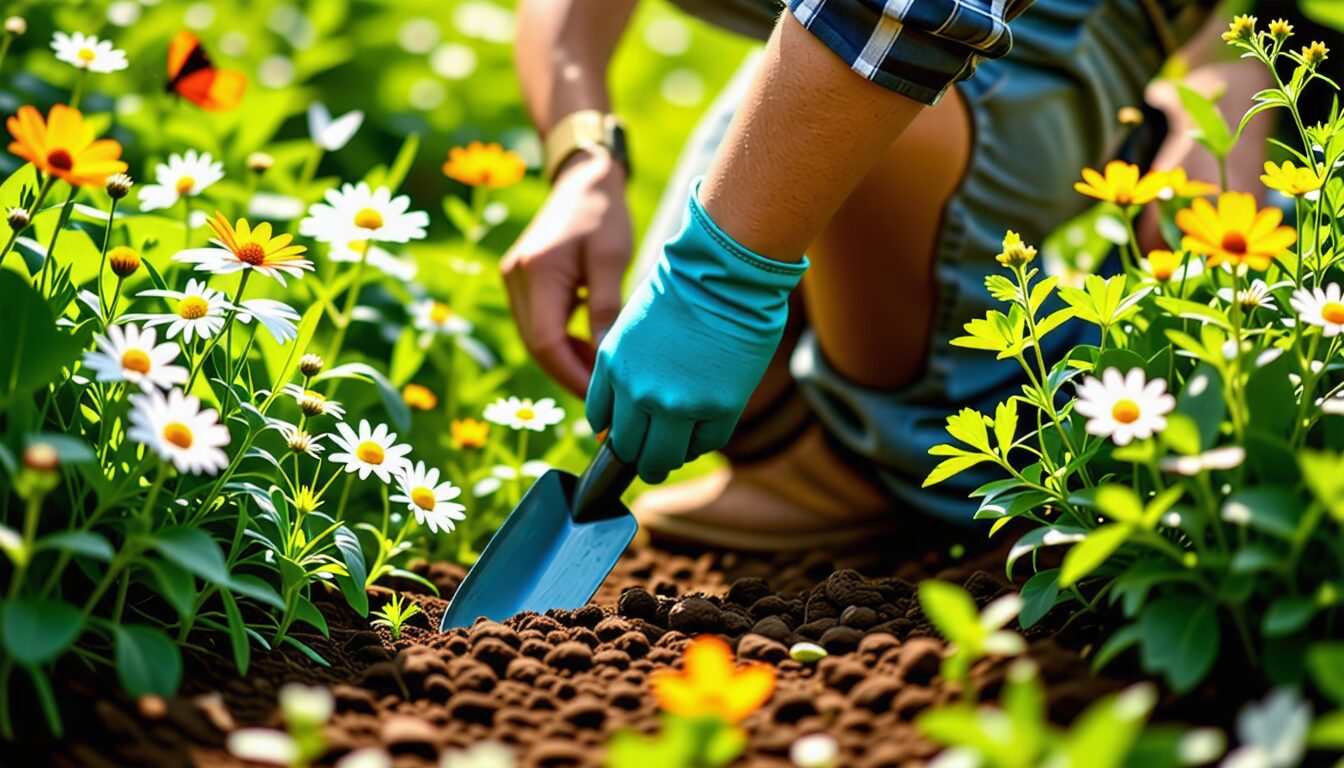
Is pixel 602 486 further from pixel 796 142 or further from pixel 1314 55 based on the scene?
pixel 1314 55

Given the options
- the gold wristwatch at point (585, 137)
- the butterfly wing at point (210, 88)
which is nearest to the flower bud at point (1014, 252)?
the gold wristwatch at point (585, 137)

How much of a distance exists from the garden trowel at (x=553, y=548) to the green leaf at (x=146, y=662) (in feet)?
1.47

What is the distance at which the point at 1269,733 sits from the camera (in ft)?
2.63

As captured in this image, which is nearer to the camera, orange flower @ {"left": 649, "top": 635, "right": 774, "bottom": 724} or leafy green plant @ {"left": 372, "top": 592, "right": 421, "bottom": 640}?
orange flower @ {"left": 649, "top": 635, "right": 774, "bottom": 724}

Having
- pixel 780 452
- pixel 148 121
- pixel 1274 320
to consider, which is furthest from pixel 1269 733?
pixel 148 121

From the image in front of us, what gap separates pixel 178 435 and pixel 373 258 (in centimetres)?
71

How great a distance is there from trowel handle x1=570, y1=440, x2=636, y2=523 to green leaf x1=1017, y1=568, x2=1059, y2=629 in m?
0.49

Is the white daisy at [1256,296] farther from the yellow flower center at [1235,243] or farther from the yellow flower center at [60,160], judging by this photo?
the yellow flower center at [60,160]

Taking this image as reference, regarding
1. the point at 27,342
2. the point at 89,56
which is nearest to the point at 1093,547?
the point at 27,342

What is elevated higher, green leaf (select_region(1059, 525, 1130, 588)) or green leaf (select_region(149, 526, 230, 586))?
green leaf (select_region(1059, 525, 1130, 588))

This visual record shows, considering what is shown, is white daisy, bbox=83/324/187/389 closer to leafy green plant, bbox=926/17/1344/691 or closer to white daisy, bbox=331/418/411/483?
white daisy, bbox=331/418/411/483

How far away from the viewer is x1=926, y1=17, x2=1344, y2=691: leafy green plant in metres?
0.93

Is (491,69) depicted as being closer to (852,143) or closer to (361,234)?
(361,234)

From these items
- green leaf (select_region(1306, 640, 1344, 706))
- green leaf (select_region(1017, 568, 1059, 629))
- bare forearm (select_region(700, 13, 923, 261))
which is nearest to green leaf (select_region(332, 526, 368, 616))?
bare forearm (select_region(700, 13, 923, 261))
